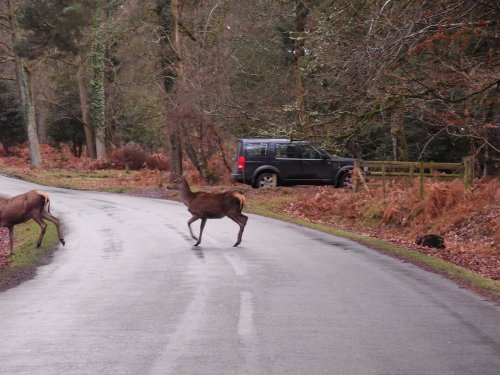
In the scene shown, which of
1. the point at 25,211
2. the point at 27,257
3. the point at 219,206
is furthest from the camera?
the point at 25,211

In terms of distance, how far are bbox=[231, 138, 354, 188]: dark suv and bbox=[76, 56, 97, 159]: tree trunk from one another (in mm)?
25315

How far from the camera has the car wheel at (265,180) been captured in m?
33.9

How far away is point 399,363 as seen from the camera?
7.77 meters

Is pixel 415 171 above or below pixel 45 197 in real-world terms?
below

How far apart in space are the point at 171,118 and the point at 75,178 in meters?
10.8

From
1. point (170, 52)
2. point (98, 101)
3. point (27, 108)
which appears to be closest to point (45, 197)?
point (170, 52)

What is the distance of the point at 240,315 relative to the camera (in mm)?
10094

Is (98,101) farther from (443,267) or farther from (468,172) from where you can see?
(443,267)

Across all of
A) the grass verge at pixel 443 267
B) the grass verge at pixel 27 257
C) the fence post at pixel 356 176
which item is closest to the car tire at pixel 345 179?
the fence post at pixel 356 176

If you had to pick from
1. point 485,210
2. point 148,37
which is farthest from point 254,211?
point 148,37

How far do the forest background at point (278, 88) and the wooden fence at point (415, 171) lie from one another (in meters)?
0.59

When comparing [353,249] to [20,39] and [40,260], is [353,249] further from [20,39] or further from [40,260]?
[20,39]

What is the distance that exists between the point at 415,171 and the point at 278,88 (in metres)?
9.55

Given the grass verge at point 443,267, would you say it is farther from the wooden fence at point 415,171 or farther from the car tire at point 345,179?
the car tire at point 345,179
